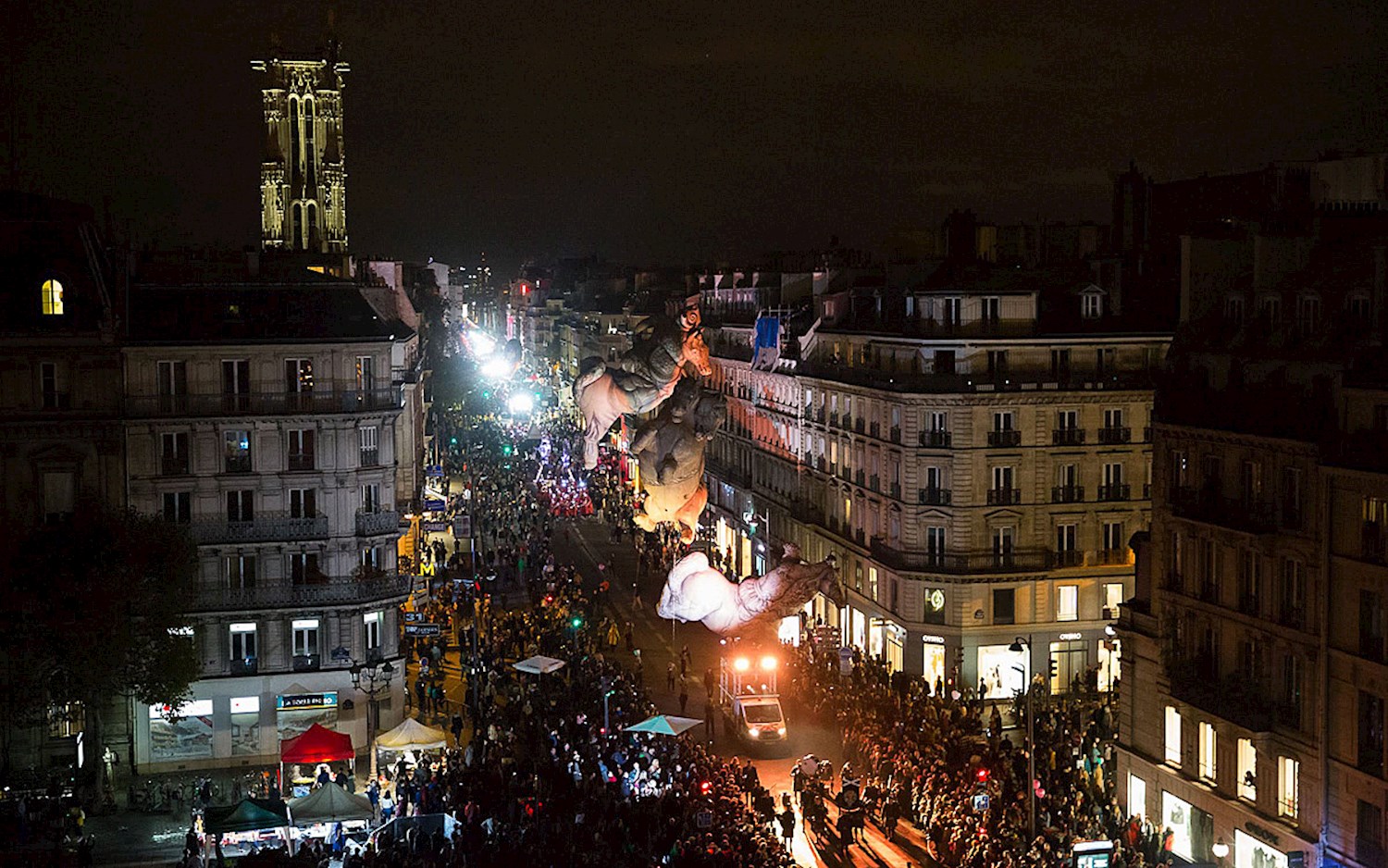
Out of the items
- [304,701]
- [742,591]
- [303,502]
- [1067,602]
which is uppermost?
[303,502]

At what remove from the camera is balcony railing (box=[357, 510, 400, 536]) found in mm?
57906

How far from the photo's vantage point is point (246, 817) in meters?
41.8

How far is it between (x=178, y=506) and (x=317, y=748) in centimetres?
1132

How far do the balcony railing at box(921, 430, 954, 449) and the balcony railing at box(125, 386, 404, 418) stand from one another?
19.7m

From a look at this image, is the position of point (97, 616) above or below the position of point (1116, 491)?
below

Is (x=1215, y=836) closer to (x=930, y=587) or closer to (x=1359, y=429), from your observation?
(x=1359, y=429)

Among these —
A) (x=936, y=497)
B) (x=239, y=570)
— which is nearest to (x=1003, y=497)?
(x=936, y=497)

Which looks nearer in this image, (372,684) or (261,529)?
(372,684)

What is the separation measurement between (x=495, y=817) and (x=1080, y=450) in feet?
98.0

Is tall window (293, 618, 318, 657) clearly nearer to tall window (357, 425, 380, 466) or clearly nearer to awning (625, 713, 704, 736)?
tall window (357, 425, 380, 466)

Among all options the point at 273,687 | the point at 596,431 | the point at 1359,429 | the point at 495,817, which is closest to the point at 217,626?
the point at 273,687

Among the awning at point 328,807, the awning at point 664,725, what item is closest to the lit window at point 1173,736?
the awning at point 664,725

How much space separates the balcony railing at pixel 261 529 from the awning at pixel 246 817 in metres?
15.1

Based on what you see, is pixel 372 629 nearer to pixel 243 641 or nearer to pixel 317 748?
pixel 243 641
